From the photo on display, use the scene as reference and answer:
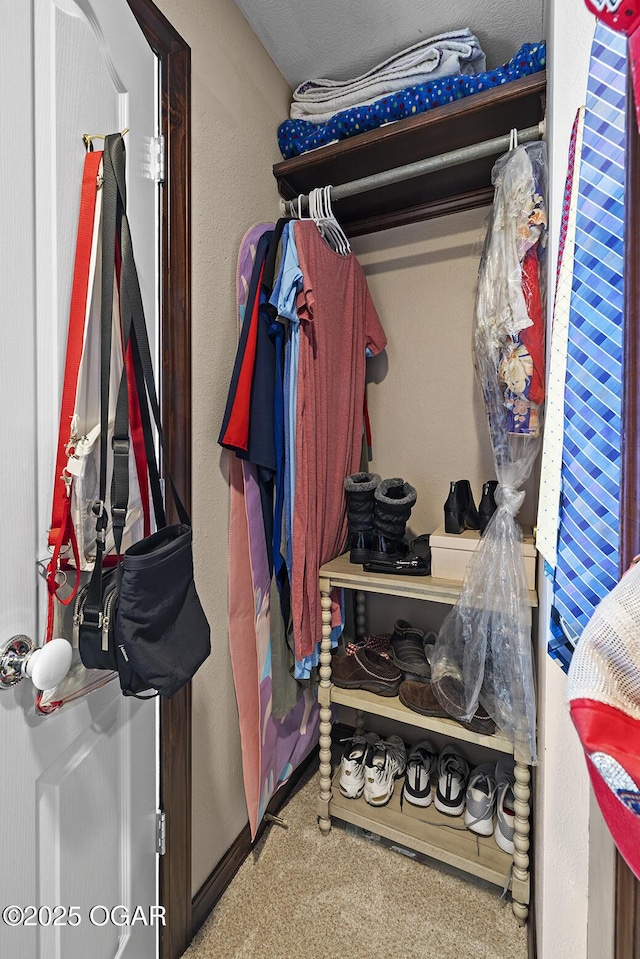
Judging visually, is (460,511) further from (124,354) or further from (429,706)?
(124,354)

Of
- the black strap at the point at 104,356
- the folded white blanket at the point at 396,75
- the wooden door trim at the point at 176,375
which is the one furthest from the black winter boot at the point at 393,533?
the folded white blanket at the point at 396,75

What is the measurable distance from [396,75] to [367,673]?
1.80 metres

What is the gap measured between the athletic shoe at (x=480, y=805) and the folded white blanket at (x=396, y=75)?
2.09m

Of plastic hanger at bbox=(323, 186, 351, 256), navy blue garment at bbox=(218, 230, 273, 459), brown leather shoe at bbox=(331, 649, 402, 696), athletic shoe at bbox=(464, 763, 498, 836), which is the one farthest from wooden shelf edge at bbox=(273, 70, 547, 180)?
athletic shoe at bbox=(464, 763, 498, 836)

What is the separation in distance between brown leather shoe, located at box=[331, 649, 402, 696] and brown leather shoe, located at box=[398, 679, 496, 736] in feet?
0.12

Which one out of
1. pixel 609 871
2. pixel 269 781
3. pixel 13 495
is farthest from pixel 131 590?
pixel 269 781

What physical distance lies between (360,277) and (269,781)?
168 cm

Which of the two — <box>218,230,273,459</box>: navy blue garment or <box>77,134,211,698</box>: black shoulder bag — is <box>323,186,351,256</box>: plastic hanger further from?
<box>77,134,211,698</box>: black shoulder bag

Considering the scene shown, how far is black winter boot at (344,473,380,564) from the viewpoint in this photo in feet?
4.63

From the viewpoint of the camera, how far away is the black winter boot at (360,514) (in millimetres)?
1410

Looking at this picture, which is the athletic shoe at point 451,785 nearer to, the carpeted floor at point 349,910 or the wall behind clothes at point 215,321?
the carpeted floor at point 349,910

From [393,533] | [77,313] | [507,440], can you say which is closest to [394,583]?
[393,533]

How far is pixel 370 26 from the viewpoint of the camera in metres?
1.25

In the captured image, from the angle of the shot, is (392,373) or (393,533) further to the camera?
(392,373)
